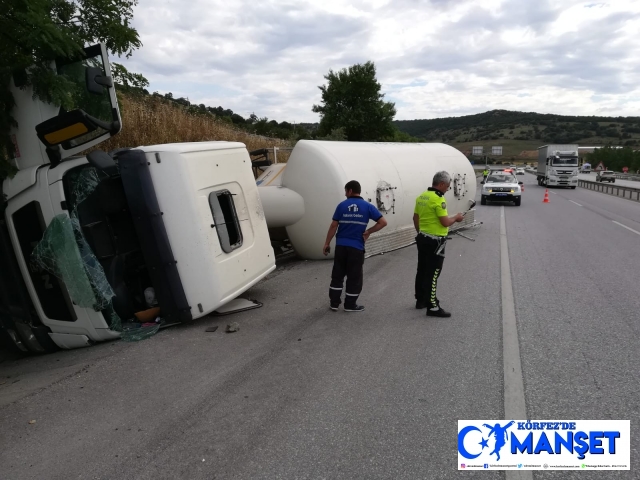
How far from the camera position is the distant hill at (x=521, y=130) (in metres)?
127

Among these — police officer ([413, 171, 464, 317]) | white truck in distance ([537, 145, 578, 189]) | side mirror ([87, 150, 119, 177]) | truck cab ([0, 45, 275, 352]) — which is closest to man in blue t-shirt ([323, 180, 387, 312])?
police officer ([413, 171, 464, 317])

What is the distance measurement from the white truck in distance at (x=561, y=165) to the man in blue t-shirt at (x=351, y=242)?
32904 millimetres

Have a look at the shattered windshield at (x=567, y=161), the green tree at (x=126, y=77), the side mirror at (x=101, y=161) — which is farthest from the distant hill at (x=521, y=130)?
the side mirror at (x=101, y=161)

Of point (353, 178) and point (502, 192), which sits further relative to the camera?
point (502, 192)

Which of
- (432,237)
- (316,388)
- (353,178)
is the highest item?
(353,178)

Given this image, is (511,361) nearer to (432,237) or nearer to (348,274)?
(432,237)

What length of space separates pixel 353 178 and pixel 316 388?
5.31 metres

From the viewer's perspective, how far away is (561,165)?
1362 inches

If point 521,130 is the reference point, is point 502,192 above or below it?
above

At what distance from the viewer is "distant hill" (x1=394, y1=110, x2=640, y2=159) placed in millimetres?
126875

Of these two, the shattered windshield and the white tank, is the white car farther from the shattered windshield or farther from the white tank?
the shattered windshield

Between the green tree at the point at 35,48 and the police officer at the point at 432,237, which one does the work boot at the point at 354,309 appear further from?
the green tree at the point at 35,48

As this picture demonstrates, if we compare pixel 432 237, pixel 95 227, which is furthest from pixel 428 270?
pixel 95 227

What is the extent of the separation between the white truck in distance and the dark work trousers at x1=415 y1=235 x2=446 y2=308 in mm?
32749
